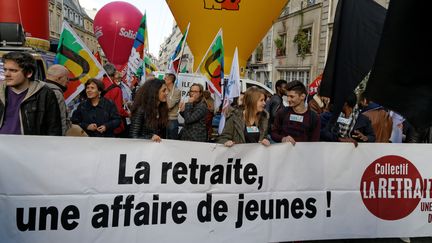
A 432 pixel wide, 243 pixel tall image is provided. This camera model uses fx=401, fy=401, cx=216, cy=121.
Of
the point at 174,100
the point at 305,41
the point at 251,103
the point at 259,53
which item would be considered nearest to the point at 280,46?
the point at 305,41

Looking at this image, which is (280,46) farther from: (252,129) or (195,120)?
(252,129)

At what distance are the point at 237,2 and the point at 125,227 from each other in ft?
23.1

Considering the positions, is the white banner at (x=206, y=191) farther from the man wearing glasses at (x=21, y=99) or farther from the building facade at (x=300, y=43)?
the building facade at (x=300, y=43)

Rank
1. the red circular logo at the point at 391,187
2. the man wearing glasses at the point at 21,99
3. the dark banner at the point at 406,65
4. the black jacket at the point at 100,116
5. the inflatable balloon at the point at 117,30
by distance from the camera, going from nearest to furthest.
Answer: the dark banner at the point at 406,65 → the man wearing glasses at the point at 21,99 → the red circular logo at the point at 391,187 → the black jacket at the point at 100,116 → the inflatable balloon at the point at 117,30

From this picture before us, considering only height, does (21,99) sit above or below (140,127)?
above

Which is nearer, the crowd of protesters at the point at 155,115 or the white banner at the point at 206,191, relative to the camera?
the white banner at the point at 206,191

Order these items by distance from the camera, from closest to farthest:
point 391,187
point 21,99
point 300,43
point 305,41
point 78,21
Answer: point 21,99, point 391,187, point 305,41, point 300,43, point 78,21

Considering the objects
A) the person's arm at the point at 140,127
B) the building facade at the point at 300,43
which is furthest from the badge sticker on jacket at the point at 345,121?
the building facade at the point at 300,43

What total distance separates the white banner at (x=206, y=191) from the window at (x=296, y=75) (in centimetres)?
2526

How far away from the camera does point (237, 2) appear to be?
9.44 metres

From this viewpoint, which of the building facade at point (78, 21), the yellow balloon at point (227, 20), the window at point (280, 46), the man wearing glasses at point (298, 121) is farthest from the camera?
the building facade at point (78, 21)

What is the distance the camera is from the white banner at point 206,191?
3455mm

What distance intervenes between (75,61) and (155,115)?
151 centimetres

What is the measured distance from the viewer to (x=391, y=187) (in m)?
4.45
